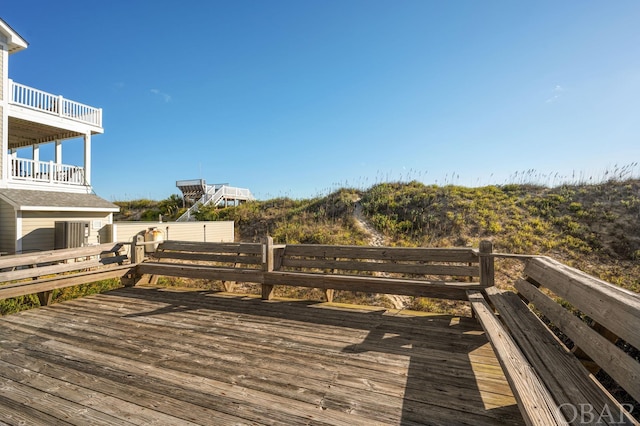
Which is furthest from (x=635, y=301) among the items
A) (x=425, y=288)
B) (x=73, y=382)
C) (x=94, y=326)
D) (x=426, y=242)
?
(x=426, y=242)

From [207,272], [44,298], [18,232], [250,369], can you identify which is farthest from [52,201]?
[250,369]

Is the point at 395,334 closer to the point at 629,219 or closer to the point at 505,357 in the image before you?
the point at 505,357

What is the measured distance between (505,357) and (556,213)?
13.8 m

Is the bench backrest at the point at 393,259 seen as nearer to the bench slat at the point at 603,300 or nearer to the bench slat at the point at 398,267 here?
the bench slat at the point at 398,267

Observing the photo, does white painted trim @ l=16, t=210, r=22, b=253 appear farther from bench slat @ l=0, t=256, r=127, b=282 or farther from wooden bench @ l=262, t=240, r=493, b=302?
wooden bench @ l=262, t=240, r=493, b=302

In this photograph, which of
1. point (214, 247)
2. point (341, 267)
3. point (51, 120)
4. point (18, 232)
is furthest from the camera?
point (51, 120)

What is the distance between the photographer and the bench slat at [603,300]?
156 cm

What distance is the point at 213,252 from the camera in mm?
6039

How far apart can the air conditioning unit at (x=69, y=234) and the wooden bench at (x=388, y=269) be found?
29.6ft

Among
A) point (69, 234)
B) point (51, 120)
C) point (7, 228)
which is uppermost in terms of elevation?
point (51, 120)

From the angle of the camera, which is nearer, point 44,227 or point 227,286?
point 227,286

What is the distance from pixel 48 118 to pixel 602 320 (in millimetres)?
16061

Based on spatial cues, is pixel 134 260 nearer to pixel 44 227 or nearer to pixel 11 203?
pixel 11 203

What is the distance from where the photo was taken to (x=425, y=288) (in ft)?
14.3
